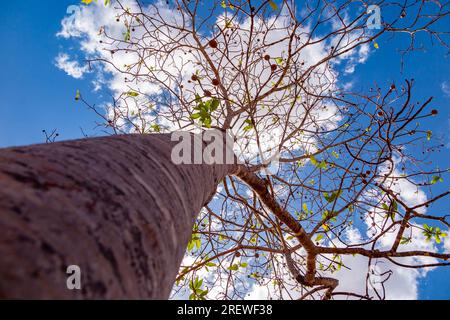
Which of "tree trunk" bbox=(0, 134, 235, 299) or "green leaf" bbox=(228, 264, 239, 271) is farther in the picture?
"green leaf" bbox=(228, 264, 239, 271)

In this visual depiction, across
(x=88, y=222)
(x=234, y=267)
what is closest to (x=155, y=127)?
(x=234, y=267)

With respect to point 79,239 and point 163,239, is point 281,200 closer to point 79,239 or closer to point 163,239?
point 163,239

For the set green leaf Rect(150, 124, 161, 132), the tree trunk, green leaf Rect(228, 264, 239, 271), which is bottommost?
green leaf Rect(228, 264, 239, 271)

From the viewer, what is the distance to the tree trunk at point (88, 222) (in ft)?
1.19

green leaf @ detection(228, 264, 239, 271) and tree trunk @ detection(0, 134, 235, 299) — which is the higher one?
→ tree trunk @ detection(0, 134, 235, 299)

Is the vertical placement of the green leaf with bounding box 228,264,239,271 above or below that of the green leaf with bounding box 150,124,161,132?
below

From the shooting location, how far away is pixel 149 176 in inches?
28.7

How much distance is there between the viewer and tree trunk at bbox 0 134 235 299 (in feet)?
1.19

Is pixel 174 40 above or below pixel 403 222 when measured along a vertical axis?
above

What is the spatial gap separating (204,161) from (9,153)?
843 millimetres

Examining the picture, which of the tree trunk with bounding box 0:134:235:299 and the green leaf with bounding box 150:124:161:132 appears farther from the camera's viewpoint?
the green leaf with bounding box 150:124:161:132

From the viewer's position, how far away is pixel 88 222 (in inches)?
18.1
